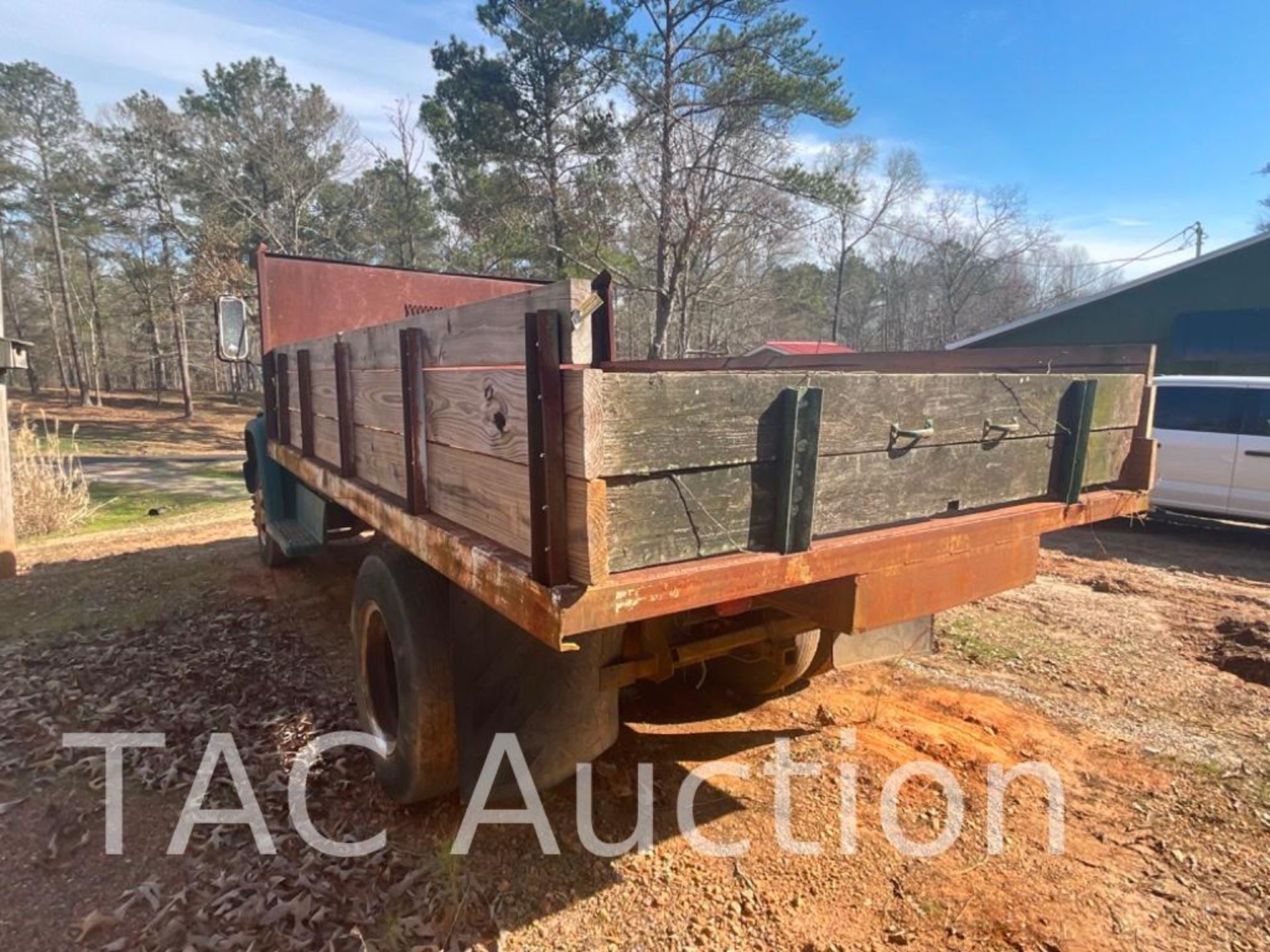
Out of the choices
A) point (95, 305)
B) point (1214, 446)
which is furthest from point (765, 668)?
point (95, 305)

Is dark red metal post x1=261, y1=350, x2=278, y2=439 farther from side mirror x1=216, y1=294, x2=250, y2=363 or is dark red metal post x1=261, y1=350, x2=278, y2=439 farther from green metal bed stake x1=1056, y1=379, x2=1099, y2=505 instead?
green metal bed stake x1=1056, y1=379, x2=1099, y2=505

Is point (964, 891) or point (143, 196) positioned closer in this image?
point (964, 891)

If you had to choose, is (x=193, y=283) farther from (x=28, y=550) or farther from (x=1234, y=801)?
(x=1234, y=801)

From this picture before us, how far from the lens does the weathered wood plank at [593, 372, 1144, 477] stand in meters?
1.52

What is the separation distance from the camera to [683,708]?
11.2 feet

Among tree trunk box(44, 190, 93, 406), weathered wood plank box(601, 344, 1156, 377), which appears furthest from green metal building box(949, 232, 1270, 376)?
tree trunk box(44, 190, 93, 406)

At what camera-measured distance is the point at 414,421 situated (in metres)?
2.15

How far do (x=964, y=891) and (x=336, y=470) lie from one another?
294 cm

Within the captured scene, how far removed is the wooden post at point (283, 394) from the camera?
3.95 metres

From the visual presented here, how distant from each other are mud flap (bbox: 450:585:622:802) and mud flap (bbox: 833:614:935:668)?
1.05 m

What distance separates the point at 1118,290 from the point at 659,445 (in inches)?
610

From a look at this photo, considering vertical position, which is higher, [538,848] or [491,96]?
[491,96]

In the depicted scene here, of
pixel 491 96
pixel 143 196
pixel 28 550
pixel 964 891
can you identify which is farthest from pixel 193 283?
pixel 964 891

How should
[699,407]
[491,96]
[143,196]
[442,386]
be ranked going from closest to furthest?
[699,407], [442,386], [491,96], [143,196]
